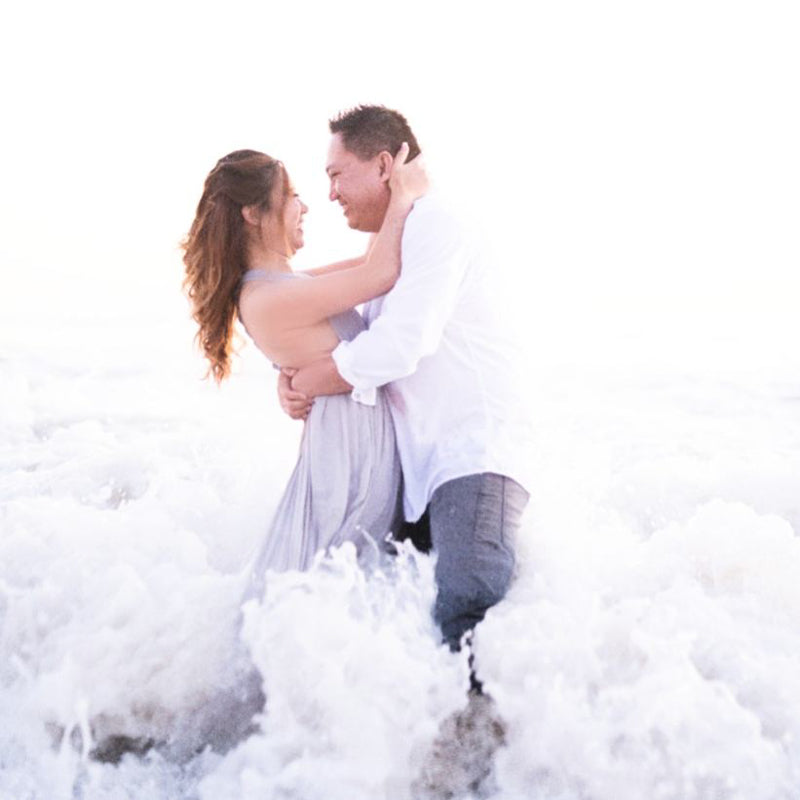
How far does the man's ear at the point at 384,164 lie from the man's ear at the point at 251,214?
1.42 ft

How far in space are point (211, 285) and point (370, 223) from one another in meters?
0.57

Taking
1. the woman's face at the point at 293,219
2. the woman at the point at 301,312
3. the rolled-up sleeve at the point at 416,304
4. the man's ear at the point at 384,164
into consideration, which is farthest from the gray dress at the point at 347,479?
the man's ear at the point at 384,164

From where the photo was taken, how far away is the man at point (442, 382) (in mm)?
2566

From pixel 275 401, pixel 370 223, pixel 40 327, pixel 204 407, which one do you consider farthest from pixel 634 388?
pixel 40 327

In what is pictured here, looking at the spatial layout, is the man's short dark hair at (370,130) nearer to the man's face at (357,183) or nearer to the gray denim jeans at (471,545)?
the man's face at (357,183)

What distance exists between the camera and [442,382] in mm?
2764

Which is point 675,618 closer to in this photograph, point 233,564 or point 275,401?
point 233,564

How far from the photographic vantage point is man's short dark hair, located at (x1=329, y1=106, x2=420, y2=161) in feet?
9.75

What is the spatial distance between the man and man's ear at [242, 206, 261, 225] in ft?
0.91

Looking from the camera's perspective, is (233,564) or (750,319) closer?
(233,564)

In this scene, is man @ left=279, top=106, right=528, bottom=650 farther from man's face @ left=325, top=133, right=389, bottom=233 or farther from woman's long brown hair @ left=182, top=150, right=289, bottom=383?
woman's long brown hair @ left=182, top=150, right=289, bottom=383

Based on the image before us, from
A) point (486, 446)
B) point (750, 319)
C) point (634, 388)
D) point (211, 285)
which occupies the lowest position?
point (750, 319)

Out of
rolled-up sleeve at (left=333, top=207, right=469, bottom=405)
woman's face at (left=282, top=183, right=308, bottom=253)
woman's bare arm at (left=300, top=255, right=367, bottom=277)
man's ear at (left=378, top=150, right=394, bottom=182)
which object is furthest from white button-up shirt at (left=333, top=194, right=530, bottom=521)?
woman's bare arm at (left=300, top=255, right=367, bottom=277)

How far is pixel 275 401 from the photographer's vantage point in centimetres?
989
